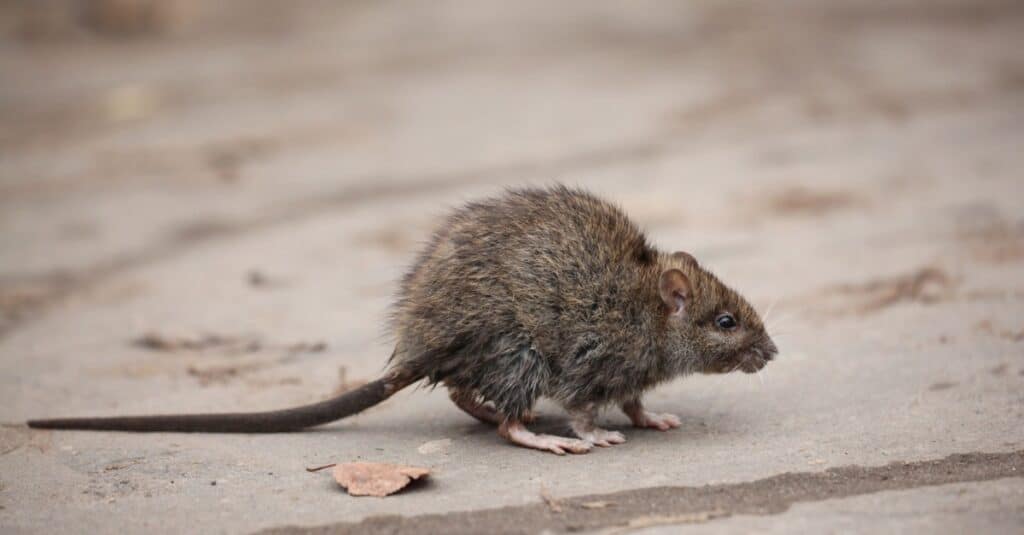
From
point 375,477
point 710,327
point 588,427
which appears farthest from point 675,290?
point 375,477

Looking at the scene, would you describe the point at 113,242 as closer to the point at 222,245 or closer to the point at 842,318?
the point at 222,245

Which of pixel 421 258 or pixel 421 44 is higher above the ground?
pixel 421 44

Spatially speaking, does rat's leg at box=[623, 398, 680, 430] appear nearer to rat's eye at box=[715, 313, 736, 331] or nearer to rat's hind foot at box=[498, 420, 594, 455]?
rat's hind foot at box=[498, 420, 594, 455]

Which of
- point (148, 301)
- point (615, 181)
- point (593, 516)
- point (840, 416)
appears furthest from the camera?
point (615, 181)

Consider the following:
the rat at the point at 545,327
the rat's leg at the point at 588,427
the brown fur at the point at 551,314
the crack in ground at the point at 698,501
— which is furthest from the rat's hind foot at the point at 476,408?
the crack in ground at the point at 698,501

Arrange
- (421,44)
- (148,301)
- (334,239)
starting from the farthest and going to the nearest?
(421,44)
(334,239)
(148,301)

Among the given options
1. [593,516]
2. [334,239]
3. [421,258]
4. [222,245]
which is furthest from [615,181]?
[593,516]
